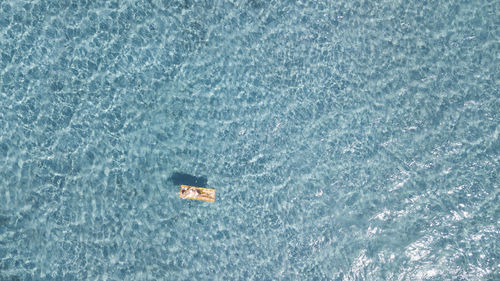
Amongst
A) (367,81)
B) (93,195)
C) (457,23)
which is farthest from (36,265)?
(457,23)

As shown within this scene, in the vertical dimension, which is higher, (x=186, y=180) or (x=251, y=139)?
(x=251, y=139)

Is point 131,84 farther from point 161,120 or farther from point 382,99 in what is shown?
point 382,99

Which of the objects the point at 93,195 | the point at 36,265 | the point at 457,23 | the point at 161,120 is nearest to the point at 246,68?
the point at 161,120

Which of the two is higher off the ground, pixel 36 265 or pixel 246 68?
pixel 246 68

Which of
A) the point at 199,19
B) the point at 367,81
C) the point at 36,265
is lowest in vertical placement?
the point at 36,265

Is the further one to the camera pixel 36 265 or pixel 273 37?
pixel 273 37

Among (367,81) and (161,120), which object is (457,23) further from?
(161,120)
